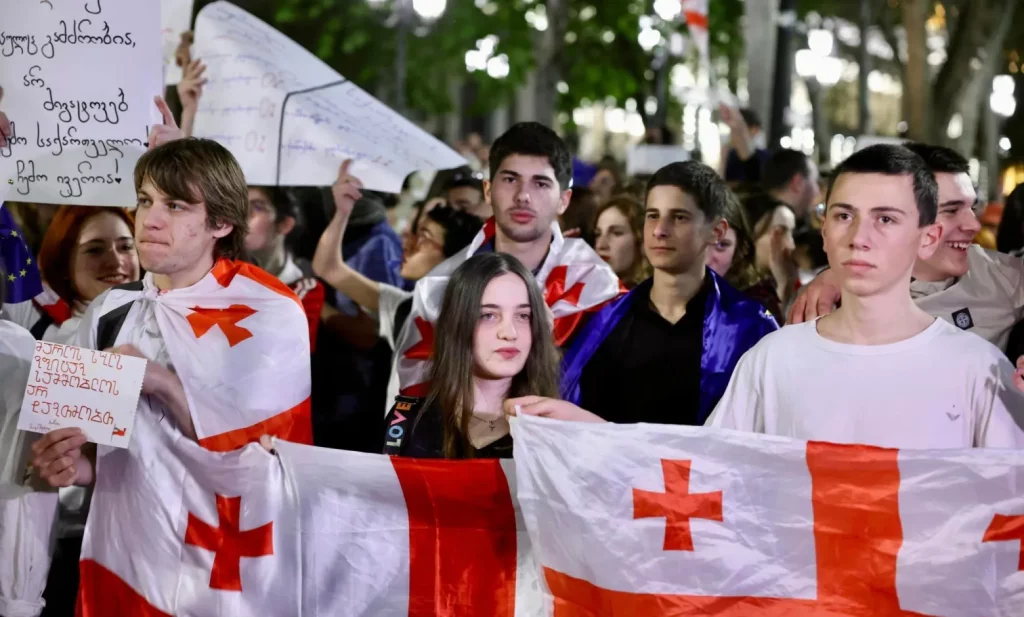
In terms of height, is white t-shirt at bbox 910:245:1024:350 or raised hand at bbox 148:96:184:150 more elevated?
raised hand at bbox 148:96:184:150

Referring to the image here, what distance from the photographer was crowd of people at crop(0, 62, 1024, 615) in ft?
11.1

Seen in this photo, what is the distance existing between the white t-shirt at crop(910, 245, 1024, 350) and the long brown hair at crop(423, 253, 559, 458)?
1.35 meters

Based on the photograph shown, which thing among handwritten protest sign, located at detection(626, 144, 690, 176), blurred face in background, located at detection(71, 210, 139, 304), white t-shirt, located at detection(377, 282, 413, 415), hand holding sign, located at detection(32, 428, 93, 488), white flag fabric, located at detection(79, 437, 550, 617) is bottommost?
white flag fabric, located at detection(79, 437, 550, 617)

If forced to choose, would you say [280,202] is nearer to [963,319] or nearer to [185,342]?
[185,342]

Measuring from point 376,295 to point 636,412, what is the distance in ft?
5.89

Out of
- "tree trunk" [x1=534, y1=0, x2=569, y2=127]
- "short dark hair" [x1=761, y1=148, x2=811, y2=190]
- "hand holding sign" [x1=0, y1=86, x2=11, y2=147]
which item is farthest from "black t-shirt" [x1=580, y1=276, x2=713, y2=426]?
"tree trunk" [x1=534, y1=0, x2=569, y2=127]

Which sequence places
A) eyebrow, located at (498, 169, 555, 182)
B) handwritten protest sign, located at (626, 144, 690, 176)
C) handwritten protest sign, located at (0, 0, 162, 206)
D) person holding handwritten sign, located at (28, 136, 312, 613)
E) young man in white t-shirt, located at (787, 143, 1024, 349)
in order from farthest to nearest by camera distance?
handwritten protest sign, located at (626, 144, 690, 176), eyebrow, located at (498, 169, 555, 182), handwritten protest sign, located at (0, 0, 162, 206), young man in white t-shirt, located at (787, 143, 1024, 349), person holding handwritten sign, located at (28, 136, 312, 613)

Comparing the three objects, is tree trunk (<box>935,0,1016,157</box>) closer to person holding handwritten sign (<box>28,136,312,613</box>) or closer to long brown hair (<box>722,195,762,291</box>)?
long brown hair (<box>722,195,762,291</box>)

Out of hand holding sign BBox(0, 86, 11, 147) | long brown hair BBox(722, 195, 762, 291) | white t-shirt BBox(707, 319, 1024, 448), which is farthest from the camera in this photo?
long brown hair BBox(722, 195, 762, 291)

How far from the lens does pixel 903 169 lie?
11.3 ft

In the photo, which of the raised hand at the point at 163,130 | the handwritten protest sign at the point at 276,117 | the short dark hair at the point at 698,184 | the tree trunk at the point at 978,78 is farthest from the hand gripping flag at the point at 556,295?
the tree trunk at the point at 978,78

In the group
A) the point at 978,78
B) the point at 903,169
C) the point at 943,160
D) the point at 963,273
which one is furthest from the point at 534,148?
the point at 978,78

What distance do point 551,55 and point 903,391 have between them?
18.4 m

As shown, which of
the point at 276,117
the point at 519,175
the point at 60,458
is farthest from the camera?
the point at 276,117
